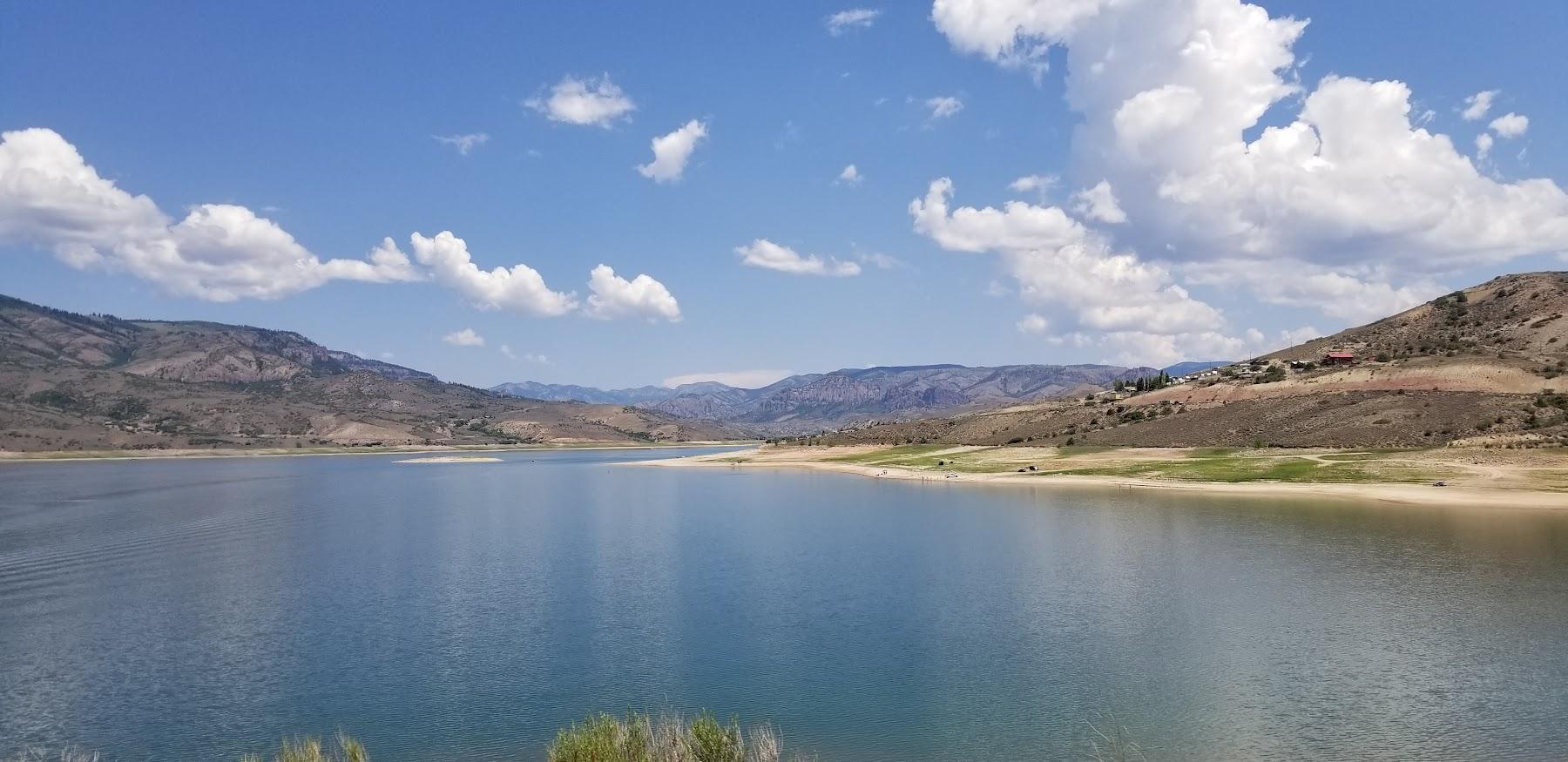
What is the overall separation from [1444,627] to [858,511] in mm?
55086

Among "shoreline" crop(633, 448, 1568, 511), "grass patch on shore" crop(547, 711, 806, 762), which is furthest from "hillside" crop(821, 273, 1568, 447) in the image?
"grass patch on shore" crop(547, 711, 806, 762)

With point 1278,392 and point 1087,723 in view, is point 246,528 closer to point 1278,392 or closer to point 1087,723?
point 1087,723

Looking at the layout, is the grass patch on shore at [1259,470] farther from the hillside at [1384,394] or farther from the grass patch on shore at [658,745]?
the grass patch on shore at [658,745]

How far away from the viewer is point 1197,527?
6369 centimetres

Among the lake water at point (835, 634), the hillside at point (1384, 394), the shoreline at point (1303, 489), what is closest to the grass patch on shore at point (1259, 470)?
the shoreline at point (1303, 489)

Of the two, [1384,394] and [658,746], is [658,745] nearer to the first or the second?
[658,746]

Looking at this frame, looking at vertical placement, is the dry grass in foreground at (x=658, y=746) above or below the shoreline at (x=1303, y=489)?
below

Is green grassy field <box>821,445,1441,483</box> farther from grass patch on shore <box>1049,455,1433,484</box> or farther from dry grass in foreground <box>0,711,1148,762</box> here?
dry grass in foreground <box>0,711,1148,762</box>

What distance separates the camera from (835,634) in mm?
35750

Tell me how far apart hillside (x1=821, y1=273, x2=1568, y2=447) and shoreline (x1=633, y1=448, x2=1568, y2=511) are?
70.4 feet

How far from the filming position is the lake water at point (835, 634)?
24953 millimetres

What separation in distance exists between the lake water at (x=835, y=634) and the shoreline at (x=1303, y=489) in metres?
5.21

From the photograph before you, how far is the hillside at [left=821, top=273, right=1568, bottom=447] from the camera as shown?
104 m

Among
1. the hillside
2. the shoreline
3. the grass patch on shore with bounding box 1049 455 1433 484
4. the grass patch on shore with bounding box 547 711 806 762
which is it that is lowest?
the grass patch on shore with bounding box 547 711 806 762
